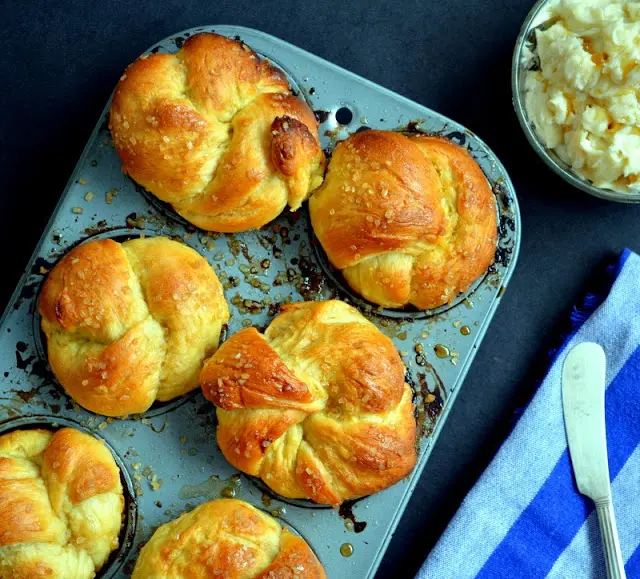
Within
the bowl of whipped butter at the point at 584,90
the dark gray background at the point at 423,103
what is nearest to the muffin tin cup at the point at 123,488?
the dark gray background at the point at 423,103

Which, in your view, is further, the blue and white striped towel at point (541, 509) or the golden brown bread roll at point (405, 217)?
the blue and white striped towel at point (541, 509)

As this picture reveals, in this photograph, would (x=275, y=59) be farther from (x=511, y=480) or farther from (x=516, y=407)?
(x=511, y=480)

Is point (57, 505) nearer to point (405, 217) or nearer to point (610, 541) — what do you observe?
point (405, 217)

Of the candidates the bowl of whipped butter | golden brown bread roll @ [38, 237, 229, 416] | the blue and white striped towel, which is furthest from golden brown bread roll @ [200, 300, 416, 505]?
the bowl of whipped butter

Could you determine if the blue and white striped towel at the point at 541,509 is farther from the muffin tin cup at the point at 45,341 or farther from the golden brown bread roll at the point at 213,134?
the golden brown bread roll at the point at 213,134

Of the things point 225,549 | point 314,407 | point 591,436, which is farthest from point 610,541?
point 225,549
